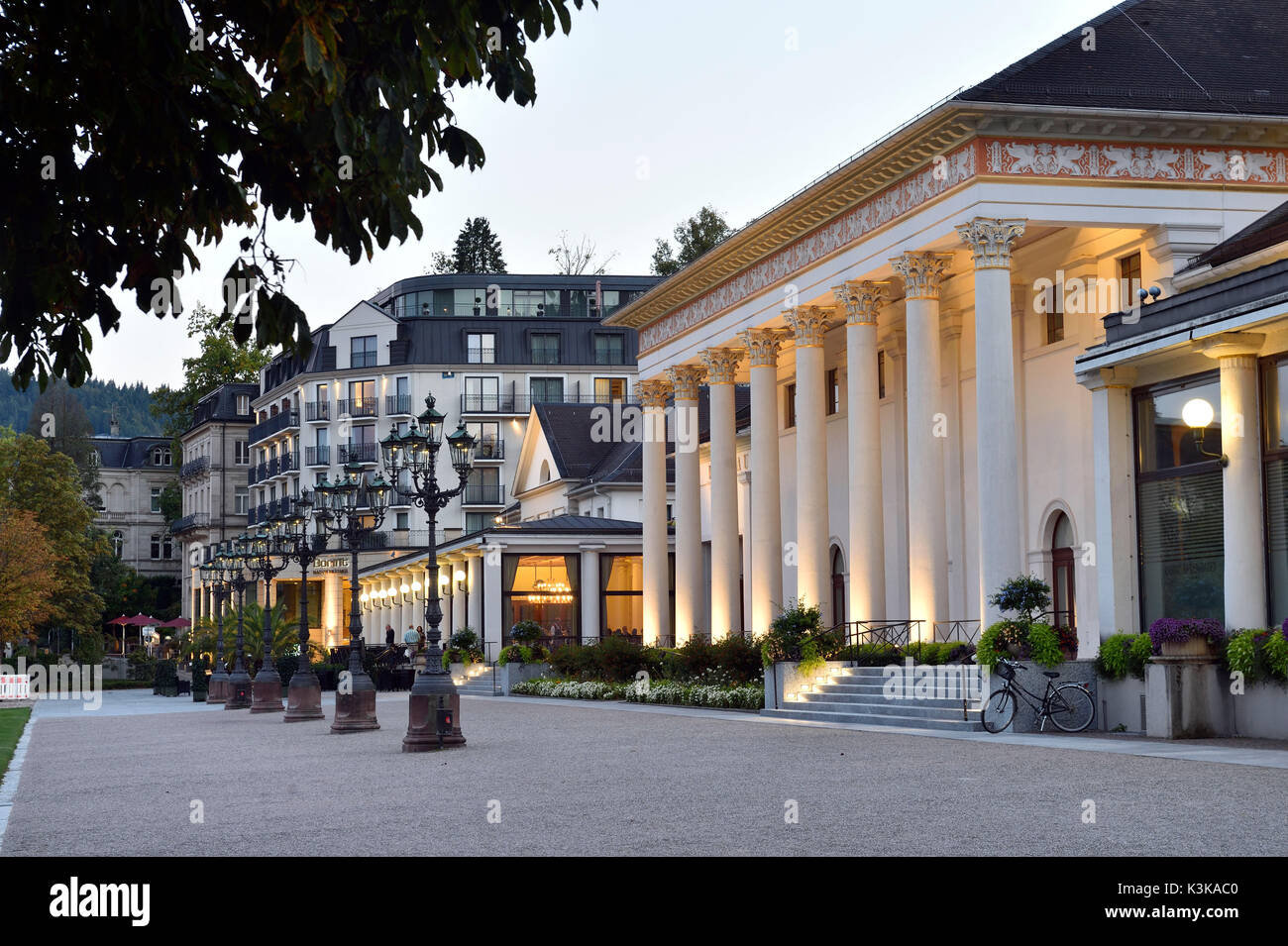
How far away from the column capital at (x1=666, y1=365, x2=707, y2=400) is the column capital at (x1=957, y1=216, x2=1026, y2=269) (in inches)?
705

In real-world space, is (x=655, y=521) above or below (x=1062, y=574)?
above

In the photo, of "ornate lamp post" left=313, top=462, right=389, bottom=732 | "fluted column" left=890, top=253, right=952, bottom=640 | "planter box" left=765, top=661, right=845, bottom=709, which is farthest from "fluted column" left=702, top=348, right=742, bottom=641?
"ornate lamp post" left=313, top=462, right=389, bottom=732

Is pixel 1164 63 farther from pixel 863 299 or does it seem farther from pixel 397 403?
pixel 397 403

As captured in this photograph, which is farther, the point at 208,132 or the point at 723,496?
the point at 723,496

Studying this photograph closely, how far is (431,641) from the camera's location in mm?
24438

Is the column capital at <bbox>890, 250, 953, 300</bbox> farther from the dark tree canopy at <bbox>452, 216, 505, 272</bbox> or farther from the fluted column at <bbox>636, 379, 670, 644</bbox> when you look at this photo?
the dark tree canopy at <bbox>452, 216, 505, 272</bbox>

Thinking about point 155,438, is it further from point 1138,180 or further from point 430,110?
point 430,110

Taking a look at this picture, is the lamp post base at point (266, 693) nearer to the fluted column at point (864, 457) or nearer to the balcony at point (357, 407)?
the fluted column at point (864, 457)

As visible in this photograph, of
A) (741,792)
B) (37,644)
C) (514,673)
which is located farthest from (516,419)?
(741,792)

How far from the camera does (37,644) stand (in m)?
96.4

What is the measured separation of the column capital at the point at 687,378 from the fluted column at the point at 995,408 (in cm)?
1803

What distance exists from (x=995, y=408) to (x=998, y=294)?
7.30ft

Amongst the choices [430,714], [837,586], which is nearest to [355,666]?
[430,714]
